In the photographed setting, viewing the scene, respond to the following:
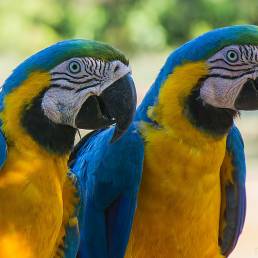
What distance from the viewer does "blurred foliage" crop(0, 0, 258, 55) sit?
9273 mm

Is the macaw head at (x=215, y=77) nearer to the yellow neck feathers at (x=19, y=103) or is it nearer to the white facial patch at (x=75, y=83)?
the white facial patch at (x=75, y=83)

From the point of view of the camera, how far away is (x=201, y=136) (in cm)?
257

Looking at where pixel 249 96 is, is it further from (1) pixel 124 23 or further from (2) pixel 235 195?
(1) pixel 124 23

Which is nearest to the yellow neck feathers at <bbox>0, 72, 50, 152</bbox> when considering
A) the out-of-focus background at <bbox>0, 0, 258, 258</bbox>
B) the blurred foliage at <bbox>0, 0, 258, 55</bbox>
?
the out-of-focus background at <bbox>0, 0, 258, 258</bbox>

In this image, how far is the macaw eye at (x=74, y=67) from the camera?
7.37 feet

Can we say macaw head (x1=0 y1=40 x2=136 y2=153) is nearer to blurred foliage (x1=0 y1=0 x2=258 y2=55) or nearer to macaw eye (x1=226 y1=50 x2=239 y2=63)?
macaw eye (x1=226 y1=50 x2=239 y2=63)

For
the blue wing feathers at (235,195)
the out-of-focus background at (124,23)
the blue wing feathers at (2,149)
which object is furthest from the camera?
the out-of-focus background at (124,23)

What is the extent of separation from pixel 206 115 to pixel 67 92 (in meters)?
0.52

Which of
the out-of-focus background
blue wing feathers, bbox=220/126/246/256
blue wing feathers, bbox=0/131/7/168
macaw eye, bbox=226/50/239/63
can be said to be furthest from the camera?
the out-of-focus background

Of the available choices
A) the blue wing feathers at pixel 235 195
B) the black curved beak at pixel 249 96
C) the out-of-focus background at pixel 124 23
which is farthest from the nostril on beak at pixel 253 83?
the out-of-focus background at pixel 124 23

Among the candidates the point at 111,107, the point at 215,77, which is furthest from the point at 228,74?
the point at 111,107

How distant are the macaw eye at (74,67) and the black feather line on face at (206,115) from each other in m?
0.45

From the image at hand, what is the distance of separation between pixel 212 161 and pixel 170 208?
22 cm

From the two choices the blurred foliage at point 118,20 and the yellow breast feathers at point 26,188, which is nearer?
the yellow breast feathers at point 26,188
